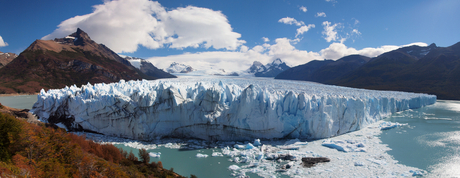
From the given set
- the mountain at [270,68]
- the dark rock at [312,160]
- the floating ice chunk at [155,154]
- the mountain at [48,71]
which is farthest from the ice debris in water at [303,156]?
the mountain at [270,68]

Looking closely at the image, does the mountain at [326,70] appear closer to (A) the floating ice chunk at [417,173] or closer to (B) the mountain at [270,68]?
(B) the mountain at [270,68]

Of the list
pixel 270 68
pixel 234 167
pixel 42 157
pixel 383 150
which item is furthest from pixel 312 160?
pixel 270 68

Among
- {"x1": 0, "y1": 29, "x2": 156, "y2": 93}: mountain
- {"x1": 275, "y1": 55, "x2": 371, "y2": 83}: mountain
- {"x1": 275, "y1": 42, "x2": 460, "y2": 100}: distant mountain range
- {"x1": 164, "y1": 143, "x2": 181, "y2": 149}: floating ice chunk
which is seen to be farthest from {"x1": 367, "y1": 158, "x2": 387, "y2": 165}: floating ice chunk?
{"x1": 275, "y1": 55, "x2": 371, "y2": 83}: mountain

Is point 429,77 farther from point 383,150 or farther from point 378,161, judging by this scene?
point 378,161

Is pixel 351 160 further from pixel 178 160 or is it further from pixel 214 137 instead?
pixel 178 160

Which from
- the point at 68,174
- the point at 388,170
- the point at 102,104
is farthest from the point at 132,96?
the point at 388,170

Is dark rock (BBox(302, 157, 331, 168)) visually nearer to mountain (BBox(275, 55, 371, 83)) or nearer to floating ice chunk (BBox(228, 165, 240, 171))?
floating ice chunk (BBox(228, 165, 240, 171))
